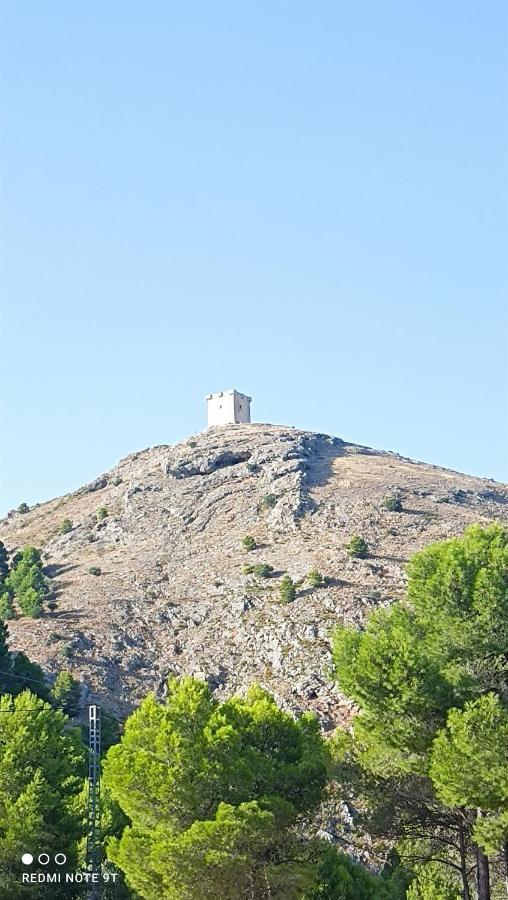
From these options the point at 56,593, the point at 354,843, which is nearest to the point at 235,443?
the point at 56,593

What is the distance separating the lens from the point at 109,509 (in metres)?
112

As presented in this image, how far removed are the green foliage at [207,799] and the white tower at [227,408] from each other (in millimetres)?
100300

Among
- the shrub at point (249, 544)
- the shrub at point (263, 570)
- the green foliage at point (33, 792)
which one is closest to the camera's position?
the green foliage at point (33, 792)

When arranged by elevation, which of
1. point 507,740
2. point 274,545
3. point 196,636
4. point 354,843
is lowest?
point 354,843

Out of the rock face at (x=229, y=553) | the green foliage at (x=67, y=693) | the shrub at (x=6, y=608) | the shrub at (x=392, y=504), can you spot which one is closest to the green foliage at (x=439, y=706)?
the green foliage at (x=67, y=693)

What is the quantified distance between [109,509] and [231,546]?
19085 mm

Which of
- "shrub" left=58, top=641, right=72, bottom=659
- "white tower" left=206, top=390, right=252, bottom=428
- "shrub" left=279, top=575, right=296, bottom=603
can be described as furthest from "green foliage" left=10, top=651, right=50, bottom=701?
"white tower" left=206, top=390, right=252, bottom=428

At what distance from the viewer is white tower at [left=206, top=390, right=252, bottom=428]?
138 m

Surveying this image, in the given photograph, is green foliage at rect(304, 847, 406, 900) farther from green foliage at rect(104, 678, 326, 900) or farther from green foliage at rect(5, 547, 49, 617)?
green foliage at rect(5, 547, 49, 617)

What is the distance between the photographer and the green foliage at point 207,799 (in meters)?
33.8

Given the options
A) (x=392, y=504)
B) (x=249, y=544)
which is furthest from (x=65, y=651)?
(x=392, y=504)

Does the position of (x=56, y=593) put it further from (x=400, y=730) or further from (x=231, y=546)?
(x=400, y=730)

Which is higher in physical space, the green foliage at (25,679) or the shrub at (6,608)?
the shrub at (6,608)

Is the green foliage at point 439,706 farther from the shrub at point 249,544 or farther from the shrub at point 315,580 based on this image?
the shrub at point 249,544
